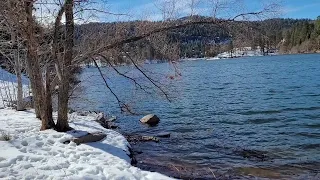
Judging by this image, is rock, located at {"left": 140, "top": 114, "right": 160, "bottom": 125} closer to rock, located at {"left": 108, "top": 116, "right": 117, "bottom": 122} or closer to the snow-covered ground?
rock, located at {"left": 108, "top": 116, "right": 117, "bottom": 122}

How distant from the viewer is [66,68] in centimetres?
1114

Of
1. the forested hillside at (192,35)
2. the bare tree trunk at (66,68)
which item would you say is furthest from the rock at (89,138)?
the forested hillside at (192,35)

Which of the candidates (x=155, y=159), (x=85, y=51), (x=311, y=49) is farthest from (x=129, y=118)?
(x=311, y=49)

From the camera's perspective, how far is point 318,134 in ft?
51.8

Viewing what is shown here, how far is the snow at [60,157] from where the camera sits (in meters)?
7.94

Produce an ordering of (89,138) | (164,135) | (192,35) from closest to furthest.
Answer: (89,138)
(192,35)
(164,135)

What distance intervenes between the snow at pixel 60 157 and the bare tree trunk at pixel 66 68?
20.3 inches

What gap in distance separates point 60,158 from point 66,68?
127 inches

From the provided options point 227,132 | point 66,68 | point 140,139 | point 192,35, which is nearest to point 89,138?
point 66,68

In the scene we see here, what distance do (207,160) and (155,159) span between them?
1760 mm

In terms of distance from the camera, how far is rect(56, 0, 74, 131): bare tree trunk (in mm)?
10602

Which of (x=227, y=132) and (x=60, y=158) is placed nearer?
(x=60, y=158)

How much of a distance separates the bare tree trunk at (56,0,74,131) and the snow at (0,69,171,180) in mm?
514

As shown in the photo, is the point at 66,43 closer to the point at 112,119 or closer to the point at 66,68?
the point at 66,68
